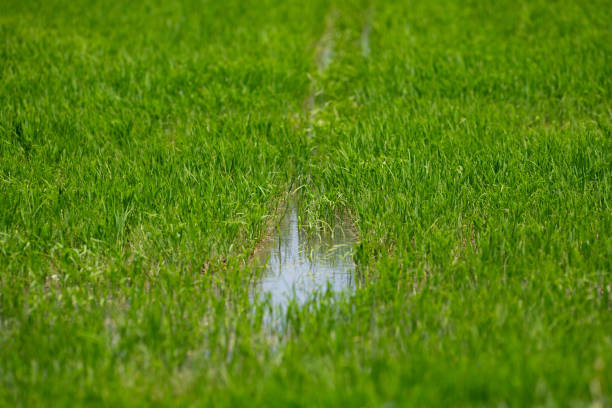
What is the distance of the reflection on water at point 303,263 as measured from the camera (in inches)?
117

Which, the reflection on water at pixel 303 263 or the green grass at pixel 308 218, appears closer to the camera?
the green grass at pixel 308 218

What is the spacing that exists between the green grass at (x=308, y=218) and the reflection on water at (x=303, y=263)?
0.11 m

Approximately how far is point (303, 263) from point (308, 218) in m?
0.43

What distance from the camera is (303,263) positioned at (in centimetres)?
330

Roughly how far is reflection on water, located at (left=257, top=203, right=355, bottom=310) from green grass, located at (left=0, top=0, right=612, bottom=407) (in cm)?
11

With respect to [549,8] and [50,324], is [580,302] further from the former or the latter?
[549,8]

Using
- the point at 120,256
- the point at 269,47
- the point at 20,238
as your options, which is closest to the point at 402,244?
the point at 120,256

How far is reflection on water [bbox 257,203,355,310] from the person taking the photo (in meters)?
2.98

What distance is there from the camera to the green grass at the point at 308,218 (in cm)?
216

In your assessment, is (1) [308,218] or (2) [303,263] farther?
(1) [308,218]

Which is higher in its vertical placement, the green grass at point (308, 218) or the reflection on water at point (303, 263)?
the green grass at point (308, 218)

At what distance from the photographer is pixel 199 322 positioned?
103 inches

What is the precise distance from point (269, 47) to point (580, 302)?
499cm

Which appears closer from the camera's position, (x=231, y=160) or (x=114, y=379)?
(x=114, y=379)
